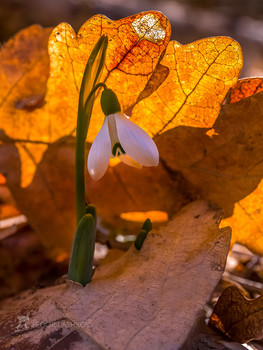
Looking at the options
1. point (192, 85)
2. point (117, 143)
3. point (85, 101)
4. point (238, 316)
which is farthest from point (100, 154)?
point (238, 316)

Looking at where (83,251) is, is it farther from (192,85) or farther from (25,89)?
(25,89)

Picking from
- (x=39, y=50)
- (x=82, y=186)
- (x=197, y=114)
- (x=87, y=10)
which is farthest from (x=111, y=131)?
(x=87, y=10)

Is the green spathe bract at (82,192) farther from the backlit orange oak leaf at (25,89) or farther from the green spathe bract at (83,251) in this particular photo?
the backlit orange oak leaf at (25,89)

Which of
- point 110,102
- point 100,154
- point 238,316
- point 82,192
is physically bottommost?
point 238,316

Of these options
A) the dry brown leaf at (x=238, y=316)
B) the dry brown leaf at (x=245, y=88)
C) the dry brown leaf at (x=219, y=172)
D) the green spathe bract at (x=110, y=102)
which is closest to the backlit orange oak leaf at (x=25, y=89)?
the dry brown leaf at (x=219, y=172)

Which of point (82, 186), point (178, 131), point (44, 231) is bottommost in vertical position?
point (44, 231)

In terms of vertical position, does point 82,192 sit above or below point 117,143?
below

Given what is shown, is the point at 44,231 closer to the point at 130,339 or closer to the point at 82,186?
the point at 82,186
